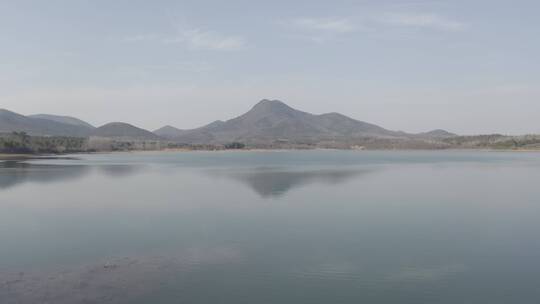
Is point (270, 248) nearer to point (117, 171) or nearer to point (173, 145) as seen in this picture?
point (117, 171)

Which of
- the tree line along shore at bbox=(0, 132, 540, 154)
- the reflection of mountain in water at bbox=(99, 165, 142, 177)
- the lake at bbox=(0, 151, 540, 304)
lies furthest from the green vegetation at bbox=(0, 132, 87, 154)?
the lake at bbox=(0, 151, 540, 304)

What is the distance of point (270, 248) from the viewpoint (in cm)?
1467

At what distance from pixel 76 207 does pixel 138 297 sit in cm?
1583

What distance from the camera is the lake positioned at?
1057 centimetres

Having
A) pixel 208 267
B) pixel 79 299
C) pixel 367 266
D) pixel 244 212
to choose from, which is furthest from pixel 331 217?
pixel 79 299

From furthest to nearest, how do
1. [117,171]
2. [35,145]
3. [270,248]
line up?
[35,145], [117,171], [270,248]

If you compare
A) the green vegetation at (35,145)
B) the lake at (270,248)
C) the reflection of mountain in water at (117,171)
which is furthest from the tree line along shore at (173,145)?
the lake at (270,248)

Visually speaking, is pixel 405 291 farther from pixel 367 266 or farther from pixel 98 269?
pixel 98 269

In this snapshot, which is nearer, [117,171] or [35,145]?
[117,171]

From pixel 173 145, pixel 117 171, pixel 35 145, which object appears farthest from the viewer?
pixel 173 145

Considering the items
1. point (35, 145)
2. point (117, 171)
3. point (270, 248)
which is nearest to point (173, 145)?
point (35, 145)

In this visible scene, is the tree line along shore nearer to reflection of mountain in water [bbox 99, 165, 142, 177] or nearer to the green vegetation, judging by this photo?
the green vegetation

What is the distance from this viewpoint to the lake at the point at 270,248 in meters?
10.6

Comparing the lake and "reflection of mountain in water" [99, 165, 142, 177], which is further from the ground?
"reflection of mountain in water" [99, 165, 142, 177]
